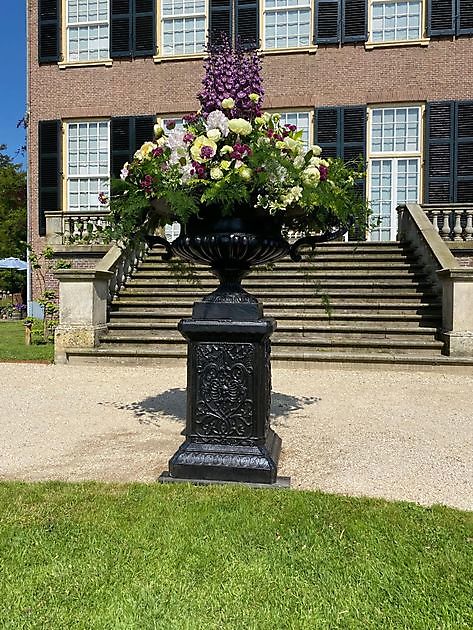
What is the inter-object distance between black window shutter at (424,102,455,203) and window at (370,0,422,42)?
81.5 inches

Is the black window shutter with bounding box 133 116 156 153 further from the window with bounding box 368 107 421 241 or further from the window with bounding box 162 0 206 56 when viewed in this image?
the window with bounding box 368 107 421 241

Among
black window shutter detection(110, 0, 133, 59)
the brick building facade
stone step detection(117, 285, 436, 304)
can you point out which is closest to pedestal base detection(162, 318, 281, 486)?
stone step detection(117, 285, 436, 304)

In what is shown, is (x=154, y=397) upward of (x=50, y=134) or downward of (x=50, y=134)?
downward

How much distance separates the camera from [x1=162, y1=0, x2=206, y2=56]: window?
53.1 ft

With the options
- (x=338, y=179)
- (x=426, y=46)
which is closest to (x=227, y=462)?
(x=338, y=179)

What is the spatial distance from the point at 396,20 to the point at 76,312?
1182cm

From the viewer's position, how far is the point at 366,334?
9727 millimetres

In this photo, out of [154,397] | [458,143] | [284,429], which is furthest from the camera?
[458,143]

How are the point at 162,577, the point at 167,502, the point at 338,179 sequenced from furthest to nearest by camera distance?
the point at 338,179
the point at 167,502
the point at 162,577

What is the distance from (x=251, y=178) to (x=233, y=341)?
3.30 feet

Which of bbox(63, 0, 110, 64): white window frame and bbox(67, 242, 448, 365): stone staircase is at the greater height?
bbox(63, 0, 110, 64): white window frame

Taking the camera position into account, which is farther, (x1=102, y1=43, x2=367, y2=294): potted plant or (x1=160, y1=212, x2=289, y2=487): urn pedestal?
(x1=160, y1=212, x2=289, y2=487): urn pedestal

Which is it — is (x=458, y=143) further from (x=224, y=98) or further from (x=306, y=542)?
(x=306, y=542)

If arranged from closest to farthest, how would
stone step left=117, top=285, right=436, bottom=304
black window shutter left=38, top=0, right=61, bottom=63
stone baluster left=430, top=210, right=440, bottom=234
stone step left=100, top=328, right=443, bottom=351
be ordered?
stone step left=100, top=328, right=443, bottom=351 → stone step left=117, top=285, right=436, bottom=304 → stone baluster left=430, top=210, right=440, bottom=234 → black window shutter left=38, top=0, right=61, bottom=63
